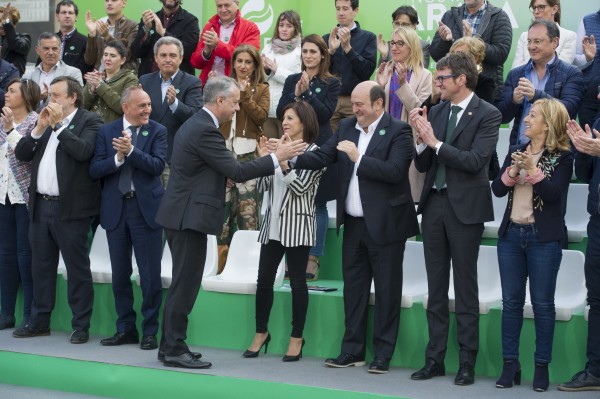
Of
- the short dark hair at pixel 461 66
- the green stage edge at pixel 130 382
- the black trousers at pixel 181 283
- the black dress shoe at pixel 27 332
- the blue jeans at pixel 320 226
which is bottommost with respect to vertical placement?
the green stage edge at pixel 130 382

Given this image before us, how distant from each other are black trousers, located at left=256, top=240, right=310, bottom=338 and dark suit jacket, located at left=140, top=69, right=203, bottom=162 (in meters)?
1.65

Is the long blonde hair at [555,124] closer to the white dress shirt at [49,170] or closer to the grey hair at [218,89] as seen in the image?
the grey hair at [218,89]

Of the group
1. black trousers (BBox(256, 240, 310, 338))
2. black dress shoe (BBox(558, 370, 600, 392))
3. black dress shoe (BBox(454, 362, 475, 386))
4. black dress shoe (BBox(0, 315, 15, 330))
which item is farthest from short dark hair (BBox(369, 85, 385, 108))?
black dress shoe (BBox(0, 315, 15, 330))

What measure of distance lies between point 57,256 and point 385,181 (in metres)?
2.62

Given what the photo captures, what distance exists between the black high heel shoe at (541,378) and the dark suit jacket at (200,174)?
190 cm

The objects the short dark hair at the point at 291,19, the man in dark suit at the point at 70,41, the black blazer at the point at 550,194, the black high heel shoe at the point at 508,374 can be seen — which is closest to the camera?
the black blazer at the point at 550,194

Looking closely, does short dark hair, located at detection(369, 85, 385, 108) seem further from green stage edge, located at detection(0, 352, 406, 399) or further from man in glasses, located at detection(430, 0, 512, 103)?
green stage edge, located at detection(0, 352, 406, 399)

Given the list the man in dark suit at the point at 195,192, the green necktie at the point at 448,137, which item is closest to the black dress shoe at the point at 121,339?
the man in dark suit at the point at 195,192

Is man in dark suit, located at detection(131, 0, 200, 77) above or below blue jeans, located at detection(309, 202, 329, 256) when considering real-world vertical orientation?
above

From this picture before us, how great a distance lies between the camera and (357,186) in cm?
625

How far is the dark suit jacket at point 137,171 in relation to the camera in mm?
6828

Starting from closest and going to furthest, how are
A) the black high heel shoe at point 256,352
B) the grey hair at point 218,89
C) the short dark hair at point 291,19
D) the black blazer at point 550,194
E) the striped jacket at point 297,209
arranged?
the black blazer at point 550,194 → the grey hair at point 218,89 → the striped jacket at point 297,209 → the black high heel shoe at point 256,352 → the short dark hair at point 291,19

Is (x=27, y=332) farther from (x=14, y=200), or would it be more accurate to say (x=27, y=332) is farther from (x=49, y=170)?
(x=49, y=170)

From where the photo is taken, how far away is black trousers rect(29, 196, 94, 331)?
23.4ft
